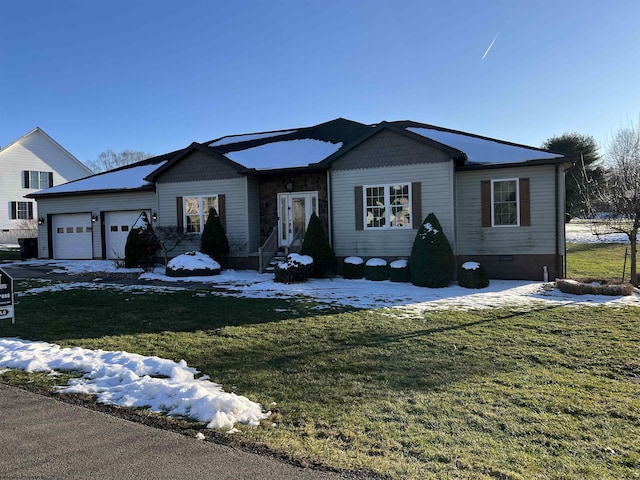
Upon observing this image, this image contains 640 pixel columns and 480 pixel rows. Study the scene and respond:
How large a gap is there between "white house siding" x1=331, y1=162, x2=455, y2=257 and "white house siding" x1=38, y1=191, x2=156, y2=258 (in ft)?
27.2

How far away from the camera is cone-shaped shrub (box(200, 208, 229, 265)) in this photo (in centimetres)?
1562

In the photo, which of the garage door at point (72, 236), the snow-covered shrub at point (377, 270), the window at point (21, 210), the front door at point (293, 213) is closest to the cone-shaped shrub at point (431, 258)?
the snow-covered shrub at point (377, 270)

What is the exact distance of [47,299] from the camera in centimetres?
1034

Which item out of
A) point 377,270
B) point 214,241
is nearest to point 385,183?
point 377,270

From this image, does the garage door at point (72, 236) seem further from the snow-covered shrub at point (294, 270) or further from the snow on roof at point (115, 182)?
the snow-covered shrub at point (294, 270)

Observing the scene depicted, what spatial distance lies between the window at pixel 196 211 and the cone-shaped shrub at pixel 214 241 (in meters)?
0.93

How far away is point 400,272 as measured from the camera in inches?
525

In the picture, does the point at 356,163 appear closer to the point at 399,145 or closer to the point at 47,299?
the point at 399,145

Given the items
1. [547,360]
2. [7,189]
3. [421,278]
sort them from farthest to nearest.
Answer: [7,189] < [421,278] < [547,360]

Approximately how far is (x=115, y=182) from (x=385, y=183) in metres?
12.4

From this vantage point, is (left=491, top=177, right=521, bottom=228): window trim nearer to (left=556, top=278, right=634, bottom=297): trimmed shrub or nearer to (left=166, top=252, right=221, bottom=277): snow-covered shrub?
(left=556, top=278, right=634, bottom=297): trimmed shrub

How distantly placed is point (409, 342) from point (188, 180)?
12.5m

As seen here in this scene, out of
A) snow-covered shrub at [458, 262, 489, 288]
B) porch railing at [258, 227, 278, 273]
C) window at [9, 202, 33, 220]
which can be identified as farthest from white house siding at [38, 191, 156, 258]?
window at [9, 202, 33, 220]

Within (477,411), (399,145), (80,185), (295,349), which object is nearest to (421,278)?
(399,145)
